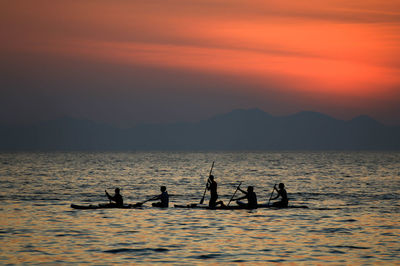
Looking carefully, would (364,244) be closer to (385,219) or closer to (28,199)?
(385,219)

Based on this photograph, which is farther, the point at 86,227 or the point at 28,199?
the point at 28,199

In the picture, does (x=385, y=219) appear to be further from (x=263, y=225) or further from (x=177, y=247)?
(x=177, y=247)

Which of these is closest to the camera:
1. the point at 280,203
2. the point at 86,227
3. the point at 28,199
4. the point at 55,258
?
the point at 55,258

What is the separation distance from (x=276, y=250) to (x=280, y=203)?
15111mm

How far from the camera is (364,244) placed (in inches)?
976

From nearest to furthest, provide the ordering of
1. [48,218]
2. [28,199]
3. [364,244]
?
[364,244]
[48,218]
[28,199]

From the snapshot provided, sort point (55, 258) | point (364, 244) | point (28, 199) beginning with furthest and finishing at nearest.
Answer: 1. point (28, 199)
2. point (364, 244)
3. point (55, 258)

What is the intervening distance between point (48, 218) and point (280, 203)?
15.1m

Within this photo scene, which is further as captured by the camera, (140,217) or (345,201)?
(345,201)

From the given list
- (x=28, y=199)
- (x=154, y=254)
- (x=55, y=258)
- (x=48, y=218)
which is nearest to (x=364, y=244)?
(x=154, y=254)

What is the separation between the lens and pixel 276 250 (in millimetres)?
23125

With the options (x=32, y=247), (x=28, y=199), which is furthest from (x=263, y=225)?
(x=28, y=199)

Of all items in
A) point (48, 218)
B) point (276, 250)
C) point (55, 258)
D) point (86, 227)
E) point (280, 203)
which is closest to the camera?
point (55, 258)

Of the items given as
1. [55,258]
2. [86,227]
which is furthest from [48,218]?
[55,258]
